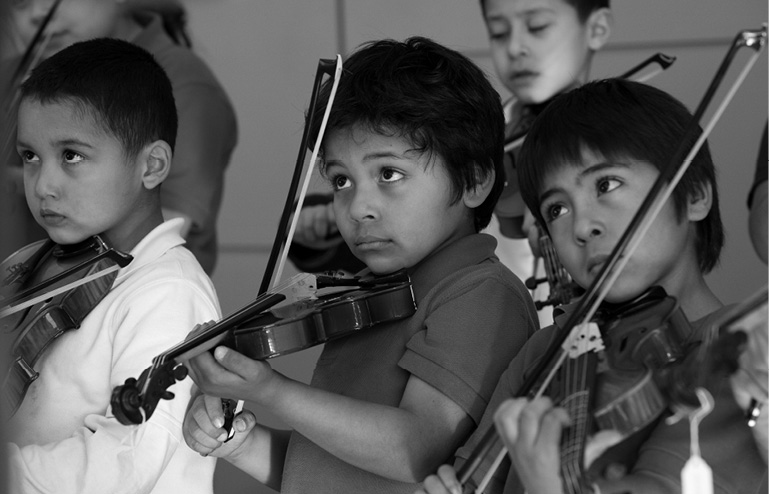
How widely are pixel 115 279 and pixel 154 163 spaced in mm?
213

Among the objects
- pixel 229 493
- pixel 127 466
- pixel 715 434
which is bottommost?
pixel 229 493

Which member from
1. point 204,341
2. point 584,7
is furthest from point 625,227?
point 584,7

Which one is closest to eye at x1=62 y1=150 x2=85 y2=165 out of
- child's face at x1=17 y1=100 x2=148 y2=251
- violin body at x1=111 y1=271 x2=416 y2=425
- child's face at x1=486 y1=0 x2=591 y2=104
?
child's face at x1=17 y1=100 x2=148 y2=251

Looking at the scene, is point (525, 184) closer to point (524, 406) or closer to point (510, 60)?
point (524, 406)

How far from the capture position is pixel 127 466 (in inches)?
56.7

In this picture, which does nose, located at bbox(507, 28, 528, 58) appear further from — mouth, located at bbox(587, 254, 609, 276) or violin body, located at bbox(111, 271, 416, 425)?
mouth, located at bbox(587, 254, 609, 276)

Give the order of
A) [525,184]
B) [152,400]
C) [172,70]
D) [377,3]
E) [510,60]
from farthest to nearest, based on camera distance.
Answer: [377,3], [172,70], [510,60], [525,184], [152,400]

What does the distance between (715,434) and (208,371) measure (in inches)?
21.3

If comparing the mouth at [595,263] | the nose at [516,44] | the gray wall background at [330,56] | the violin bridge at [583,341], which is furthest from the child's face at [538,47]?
the violin bridge at [583,341]

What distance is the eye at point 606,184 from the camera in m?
1.22

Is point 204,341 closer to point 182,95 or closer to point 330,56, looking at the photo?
point 182,95

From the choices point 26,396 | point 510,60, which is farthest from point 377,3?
point 26,396

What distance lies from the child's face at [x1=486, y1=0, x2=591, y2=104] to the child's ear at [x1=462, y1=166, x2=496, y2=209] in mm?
793

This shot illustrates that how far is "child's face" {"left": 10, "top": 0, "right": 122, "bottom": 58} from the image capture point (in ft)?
8.54
